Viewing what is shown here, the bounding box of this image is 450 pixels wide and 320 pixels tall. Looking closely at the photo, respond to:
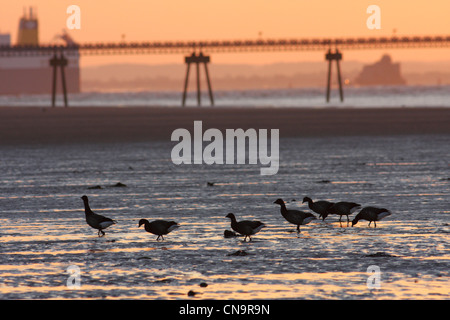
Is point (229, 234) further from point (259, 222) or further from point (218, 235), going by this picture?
point (259, 222)

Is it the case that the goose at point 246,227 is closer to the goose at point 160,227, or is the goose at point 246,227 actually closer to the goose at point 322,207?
the goose at point 160,227

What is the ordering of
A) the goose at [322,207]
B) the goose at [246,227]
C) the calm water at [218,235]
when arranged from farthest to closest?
the goose at [322,207] < the goose at [246,227] < the calm water at [218,235]

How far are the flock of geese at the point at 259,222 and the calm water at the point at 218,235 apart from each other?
0.15 meters

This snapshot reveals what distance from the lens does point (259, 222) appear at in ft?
31.5

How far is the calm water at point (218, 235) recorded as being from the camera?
7371 millimetres

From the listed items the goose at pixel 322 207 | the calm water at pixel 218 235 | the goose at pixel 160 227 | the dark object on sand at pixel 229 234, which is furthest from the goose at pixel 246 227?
the goose at pixel 322 207

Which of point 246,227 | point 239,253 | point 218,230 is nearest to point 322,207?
point 218,230

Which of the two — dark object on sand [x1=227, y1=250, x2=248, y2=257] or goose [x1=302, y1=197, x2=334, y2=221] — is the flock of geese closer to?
goose [x1=302, y1=197, x2=334, y2=221]

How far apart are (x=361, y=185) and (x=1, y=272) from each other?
822cm

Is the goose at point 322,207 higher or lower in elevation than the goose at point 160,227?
higher

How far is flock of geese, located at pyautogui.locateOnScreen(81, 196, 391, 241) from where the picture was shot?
31.1ft

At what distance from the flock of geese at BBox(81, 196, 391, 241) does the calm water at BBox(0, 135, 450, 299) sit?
0.50 feet

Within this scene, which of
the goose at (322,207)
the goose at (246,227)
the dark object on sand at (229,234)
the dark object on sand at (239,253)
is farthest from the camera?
the goose at (322,207)
